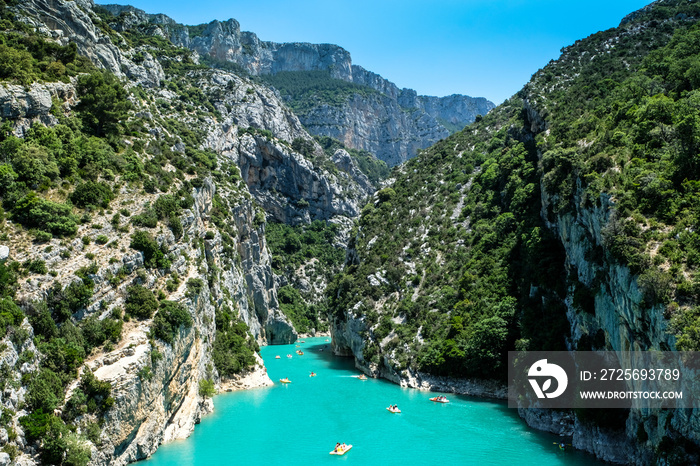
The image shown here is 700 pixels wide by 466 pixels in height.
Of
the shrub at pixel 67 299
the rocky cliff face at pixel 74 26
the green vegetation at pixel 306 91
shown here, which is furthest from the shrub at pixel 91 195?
the green vegetation at pixel 306 91

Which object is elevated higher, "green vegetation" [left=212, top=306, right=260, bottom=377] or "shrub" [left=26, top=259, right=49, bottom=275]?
"shrub" [left=26, top=259, right=49, bottom=275]

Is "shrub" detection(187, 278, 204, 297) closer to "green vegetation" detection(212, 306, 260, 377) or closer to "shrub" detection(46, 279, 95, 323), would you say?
"shrub" detection(46, 279, 95, 323)

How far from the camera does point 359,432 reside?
38.5 metres

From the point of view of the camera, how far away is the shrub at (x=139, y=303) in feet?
104

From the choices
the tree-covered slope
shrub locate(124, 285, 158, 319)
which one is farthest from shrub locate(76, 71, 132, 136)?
the tree-covered slope

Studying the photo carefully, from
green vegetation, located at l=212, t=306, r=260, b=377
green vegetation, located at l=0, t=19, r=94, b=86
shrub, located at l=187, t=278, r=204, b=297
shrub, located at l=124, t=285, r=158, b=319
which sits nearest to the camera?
shrub, located at l=124, t=285, r=158, b=319

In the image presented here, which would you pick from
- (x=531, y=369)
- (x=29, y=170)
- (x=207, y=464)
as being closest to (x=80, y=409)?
(x=207, y=464)

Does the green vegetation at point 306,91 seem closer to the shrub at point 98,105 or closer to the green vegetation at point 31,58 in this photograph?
the green vegetation at point 31,58

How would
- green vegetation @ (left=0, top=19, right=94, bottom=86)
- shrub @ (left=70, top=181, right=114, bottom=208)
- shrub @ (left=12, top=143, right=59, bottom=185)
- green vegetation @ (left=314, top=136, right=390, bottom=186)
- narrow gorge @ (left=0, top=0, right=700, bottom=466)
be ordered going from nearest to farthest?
narrow gorge @ (left=0, top=0, right=700, bottom=466) < shrub @ (left=12, top=143, right=59, bottom=185) < shrub @ (left=70, top=181, right=114, bottom=208) < green vegetation @ (left=0, top=19, right=94, bottom=86) < green vegetation @ (left=314, top=136, right=390, bottom=186)

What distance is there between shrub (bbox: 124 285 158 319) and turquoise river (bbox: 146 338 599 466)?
371 inches

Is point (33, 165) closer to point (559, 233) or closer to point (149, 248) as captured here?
point (149, 248)

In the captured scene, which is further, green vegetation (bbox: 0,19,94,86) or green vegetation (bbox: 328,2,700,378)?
green vegetation (bbox: 0,19,94,86)

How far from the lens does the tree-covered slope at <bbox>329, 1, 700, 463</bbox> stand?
88.3 feet

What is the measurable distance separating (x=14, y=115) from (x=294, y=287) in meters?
85.2
